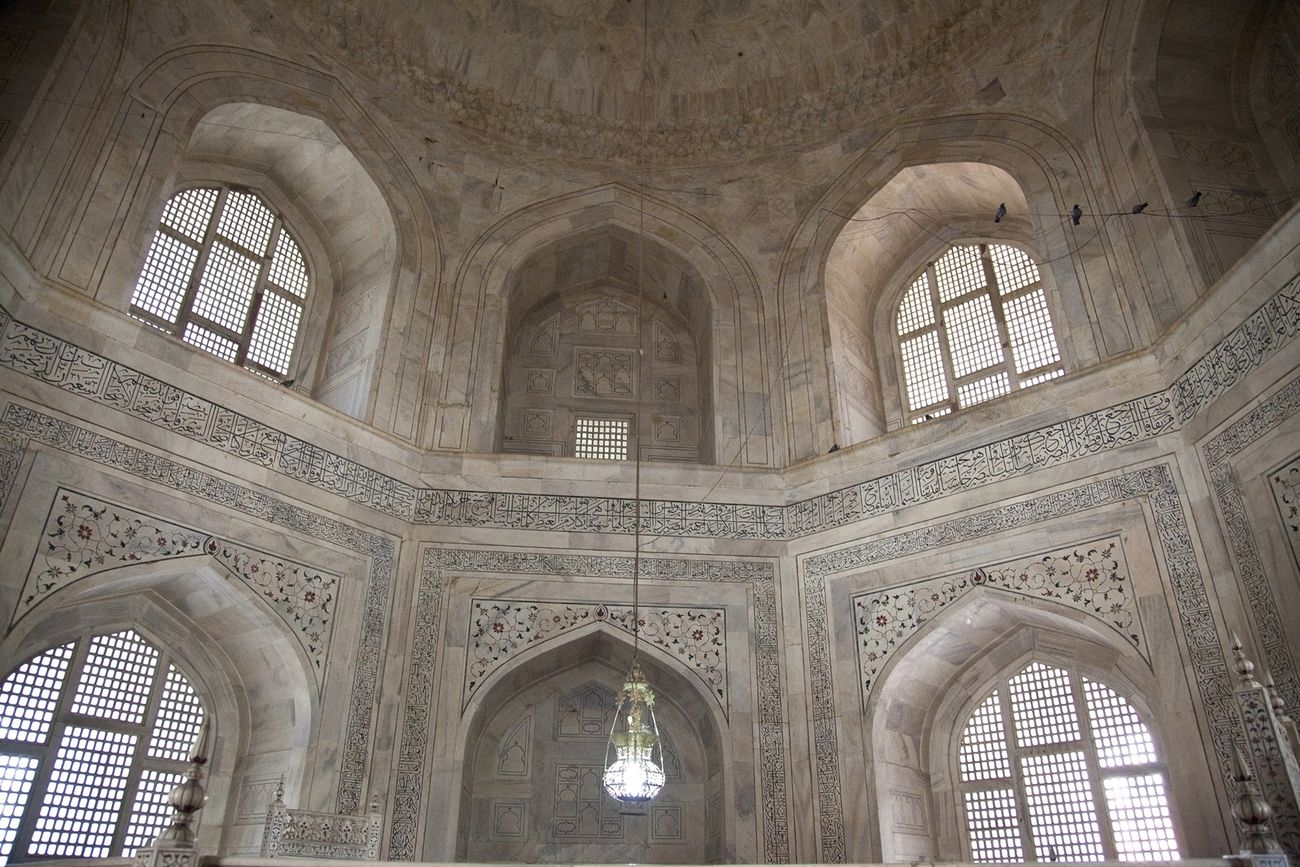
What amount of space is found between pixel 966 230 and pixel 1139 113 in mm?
2123

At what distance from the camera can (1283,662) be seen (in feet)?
16.5

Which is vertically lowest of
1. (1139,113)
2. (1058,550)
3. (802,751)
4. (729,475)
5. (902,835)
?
(902,835)

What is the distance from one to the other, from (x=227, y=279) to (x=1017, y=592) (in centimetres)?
681

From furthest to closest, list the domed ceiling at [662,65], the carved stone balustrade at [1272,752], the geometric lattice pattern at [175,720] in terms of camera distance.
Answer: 1. the domed ceiling at [662,65]
2. the geometric lattice pattern at [175,720]
3. the carved stone balustrade at [1272,752]

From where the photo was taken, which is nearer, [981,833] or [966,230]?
[981,833]

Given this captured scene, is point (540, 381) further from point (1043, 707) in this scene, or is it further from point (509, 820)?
point (1043, 707)

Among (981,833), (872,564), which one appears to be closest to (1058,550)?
(872,564)

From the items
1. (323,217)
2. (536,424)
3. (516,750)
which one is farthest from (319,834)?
(323,217)

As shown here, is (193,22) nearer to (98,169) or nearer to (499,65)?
(98,169)

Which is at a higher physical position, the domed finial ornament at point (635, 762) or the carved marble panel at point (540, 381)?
the carved marble panel at point (540, 381)

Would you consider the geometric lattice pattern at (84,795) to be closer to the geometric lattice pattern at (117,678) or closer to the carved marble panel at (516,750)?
the geometric lattice pattern at (117,678)

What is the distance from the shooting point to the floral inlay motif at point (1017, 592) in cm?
601

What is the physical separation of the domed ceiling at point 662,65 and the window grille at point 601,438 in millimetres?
2754

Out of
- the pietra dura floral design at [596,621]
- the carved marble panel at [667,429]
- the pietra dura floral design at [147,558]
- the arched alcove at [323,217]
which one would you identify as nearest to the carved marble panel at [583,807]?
the pietra dura floral design at [596,621]
